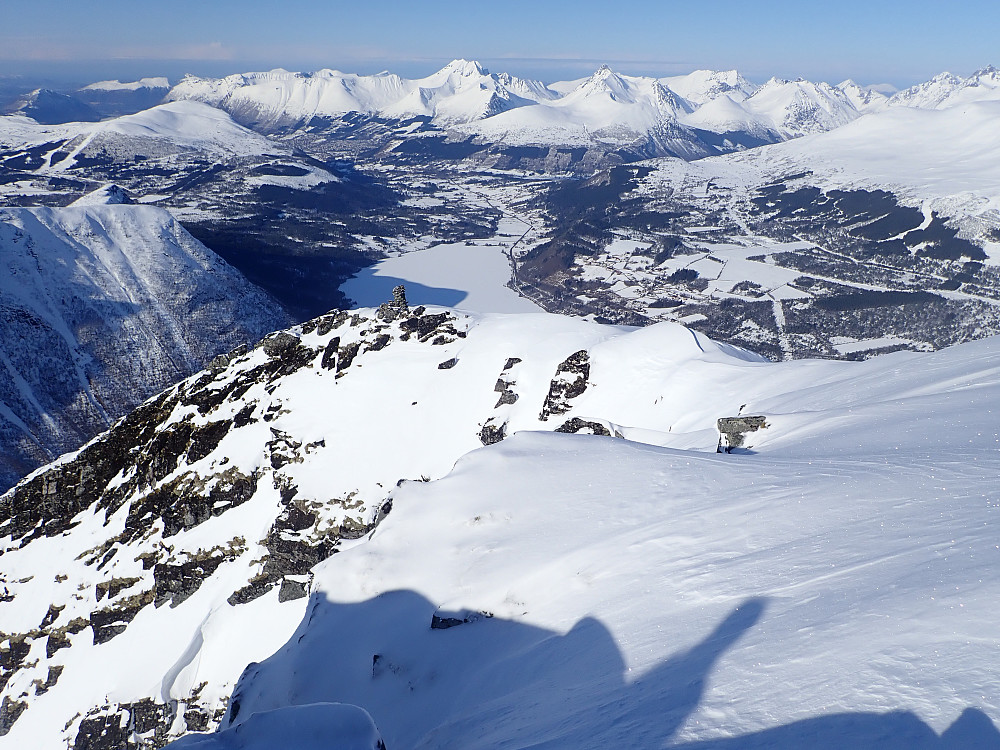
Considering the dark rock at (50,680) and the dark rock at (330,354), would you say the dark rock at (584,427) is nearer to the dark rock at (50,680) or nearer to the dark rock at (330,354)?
the dark rock at (330,354)

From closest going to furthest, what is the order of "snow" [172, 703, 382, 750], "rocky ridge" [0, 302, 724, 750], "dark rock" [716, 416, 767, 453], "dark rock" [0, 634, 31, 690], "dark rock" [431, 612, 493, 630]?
"snow" [172, 703, 382, 750]
"dark rock" [431, 612, 493, 630]
"dark rock" [716, 416, 767, 453]
"rocky ridge" [0, 302, 724, 750]
"dark rock" [0, 634, 31, 690]

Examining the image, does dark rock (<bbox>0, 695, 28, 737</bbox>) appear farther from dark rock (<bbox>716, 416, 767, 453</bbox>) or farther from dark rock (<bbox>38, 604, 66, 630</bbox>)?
dark rock (<bbox>716, 416, 767, 453</bbox>)

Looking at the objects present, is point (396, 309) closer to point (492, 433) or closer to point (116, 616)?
point (492, 433)

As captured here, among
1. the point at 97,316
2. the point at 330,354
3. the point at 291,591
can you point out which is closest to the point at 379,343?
the point at 330,354

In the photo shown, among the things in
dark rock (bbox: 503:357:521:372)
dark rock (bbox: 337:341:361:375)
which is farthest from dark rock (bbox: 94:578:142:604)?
dark rock (bbox: 503:357:521:372)

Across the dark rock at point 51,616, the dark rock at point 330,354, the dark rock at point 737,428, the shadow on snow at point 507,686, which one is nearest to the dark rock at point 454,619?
the shadow on snow at point 507,686

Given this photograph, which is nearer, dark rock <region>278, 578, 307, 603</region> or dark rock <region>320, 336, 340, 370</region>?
dark rock <region>278, 578, 307, 603</region>

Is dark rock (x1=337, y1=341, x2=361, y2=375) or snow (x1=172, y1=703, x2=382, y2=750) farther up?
snow (x1=172, y1=703, x2=382, y2=750)
